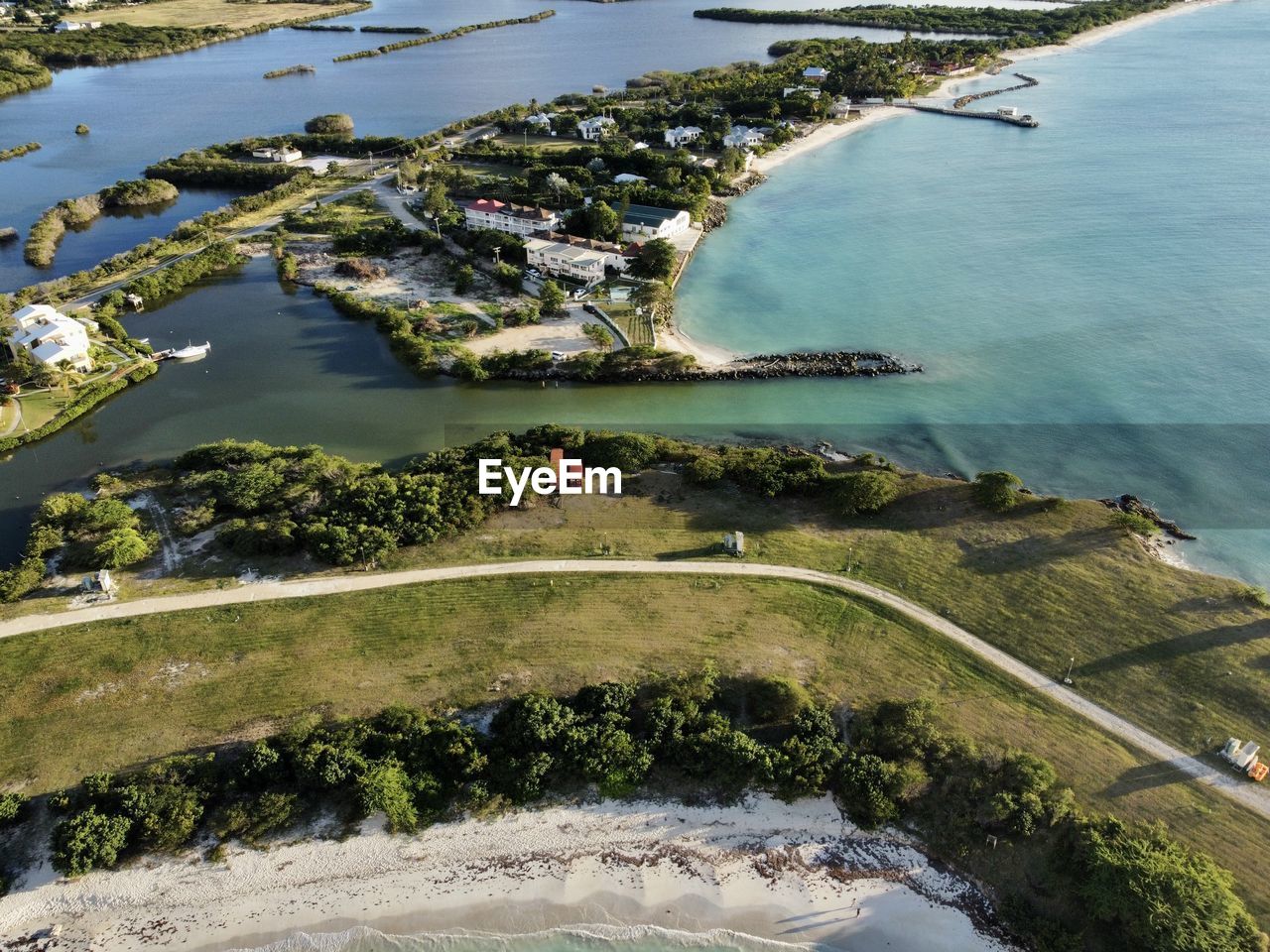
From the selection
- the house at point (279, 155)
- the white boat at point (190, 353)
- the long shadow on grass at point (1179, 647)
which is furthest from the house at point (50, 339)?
the long shadow on grass at point (1179, 647)

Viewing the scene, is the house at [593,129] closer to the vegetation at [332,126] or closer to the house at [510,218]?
the vegetation at [332,126]

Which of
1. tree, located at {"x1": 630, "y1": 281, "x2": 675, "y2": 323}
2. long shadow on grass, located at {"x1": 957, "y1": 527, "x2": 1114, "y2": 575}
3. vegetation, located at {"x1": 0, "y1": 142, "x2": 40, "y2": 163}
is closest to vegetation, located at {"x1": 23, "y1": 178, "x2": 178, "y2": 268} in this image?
vegetation, located at {"x1": 0, "y1": 142, "x2": 40, "y2": 163}

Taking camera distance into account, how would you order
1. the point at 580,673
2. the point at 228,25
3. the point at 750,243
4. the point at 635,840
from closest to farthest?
1. the point at 635,840
2. the point at 580,673
3. the point at 750,243
4. the point at 228,25

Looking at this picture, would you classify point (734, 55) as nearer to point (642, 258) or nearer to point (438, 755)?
point (642, 258)

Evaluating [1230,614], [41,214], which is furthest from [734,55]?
[1230,614]

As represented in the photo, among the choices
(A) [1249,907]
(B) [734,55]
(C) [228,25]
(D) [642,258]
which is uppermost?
(C) [228,25]

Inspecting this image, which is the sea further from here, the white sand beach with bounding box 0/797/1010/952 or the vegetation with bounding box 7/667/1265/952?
the white sand beach with bounding box 0/797/1010/952

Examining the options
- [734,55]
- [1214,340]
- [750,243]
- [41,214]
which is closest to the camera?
[1214,340]
